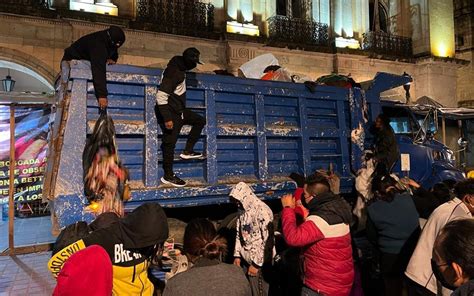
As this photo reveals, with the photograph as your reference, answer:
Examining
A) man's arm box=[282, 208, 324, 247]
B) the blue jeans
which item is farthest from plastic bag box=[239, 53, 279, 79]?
the blue jeans

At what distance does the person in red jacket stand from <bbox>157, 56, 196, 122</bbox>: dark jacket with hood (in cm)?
215

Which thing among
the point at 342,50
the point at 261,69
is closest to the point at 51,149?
the point at 261,69

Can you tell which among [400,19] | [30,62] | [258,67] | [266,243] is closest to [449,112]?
[258,67]

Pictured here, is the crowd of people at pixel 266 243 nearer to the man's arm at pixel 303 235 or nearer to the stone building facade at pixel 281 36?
the man's arm at pixel 303 235

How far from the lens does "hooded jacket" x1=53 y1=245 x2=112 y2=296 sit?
1.79m

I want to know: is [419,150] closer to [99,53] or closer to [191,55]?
[191,55]

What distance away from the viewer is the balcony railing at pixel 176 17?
1150cm

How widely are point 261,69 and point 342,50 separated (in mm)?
9088

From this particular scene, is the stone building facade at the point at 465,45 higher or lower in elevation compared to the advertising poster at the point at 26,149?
higher

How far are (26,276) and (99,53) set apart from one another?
13.0 feet

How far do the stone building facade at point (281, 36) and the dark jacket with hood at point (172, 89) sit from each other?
7063mm

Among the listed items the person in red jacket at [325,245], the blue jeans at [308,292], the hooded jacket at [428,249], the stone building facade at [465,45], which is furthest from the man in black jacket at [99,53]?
the stone building facade at [465,45]

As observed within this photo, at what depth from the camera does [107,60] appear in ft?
14.6

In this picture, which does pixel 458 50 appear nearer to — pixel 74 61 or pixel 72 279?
pixel 74 61
